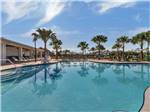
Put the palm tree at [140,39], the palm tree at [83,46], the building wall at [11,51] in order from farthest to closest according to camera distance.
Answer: the palm tree at [83,46]
the palm tree at [140,39]
the building wall at [11,51]

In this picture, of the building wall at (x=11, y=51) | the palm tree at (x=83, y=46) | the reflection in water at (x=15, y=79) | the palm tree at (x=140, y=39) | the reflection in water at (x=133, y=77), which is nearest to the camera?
the reflection in water at (x=15, y=79)

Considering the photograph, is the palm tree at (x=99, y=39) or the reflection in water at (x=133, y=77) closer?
the reflection in water at (x=133, y=77)

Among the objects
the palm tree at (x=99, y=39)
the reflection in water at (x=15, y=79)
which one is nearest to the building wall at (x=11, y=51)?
the reflection in water at (x=15, y=79)

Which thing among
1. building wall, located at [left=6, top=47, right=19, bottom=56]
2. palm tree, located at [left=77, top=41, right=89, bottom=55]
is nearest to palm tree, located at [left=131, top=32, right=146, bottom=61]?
palm tree, located at [left=77, top=41, right=89, bottom=55]

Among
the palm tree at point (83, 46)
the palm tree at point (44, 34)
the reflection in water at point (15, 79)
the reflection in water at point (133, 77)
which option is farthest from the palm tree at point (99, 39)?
the reflection in water at point (15, 79)

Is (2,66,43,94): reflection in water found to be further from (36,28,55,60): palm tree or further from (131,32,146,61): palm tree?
(131,32,146,61): palm tree

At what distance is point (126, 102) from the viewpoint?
26.4ft

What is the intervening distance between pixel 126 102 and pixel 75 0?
5.92 metres

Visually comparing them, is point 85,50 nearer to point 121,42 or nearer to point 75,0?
point 121,42

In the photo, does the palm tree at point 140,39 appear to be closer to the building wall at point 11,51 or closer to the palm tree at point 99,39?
the palm tree at point 99,39

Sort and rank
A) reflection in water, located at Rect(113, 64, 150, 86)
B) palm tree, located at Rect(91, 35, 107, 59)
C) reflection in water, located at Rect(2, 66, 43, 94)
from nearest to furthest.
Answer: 1. reflection in water, located at Rect(2, 66, 43, 94)
2. reflection in water, located at Rect(113, 64, 150, 86)
3. palm tree, located at Rect(91, 35, 107, 59)

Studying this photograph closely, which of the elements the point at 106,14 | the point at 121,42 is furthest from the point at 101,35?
the point at 106,14

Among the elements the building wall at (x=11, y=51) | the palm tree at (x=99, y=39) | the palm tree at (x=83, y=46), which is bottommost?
the building wall at (x=11, y=51)

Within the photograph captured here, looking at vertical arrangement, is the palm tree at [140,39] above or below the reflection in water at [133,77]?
above
